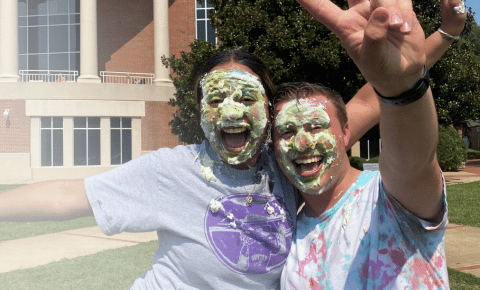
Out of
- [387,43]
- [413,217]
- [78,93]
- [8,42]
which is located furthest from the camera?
[8,42]

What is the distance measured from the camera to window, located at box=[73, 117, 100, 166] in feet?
80.0

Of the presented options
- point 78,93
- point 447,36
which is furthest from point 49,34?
point 447,36

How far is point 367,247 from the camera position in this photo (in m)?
2.04

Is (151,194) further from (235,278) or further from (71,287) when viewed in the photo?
(71,287)

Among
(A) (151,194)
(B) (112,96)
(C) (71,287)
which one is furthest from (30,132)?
(A) (151,194)

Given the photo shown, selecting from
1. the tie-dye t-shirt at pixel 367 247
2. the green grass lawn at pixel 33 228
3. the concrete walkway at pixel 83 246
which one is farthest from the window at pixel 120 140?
the tie-dye t-shirt at pixel 367 247

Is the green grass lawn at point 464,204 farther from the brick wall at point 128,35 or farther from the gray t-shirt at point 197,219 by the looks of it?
the brick wall at point 128,35

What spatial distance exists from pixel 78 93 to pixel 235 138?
23621 mm

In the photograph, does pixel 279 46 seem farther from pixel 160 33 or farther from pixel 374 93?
pixel 160 33

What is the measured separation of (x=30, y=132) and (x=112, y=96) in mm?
4557

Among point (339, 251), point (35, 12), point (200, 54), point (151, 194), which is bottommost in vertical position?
point (339, 251)

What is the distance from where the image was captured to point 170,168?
7.59ft

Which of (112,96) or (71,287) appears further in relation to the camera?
(112,96)

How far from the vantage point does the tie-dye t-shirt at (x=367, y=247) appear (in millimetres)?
1903
